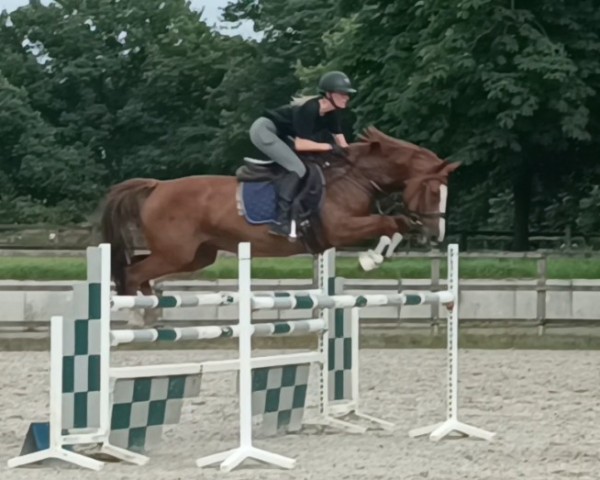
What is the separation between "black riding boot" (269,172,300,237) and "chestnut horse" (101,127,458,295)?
0.12 metres

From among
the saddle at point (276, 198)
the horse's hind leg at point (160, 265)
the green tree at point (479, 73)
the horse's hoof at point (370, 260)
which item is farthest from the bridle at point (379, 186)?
the green tree at point (479, 73)

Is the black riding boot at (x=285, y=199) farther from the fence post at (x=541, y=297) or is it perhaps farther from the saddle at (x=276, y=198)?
the fence post at (x=541, y=297)

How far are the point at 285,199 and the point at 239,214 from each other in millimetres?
508

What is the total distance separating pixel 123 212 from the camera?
9.67 metres

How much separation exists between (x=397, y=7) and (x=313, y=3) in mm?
16713

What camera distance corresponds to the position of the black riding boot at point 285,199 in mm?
8758

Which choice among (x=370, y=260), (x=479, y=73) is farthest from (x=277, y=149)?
(x=479, y=73)

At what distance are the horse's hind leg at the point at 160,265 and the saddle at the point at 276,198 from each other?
601 millimetres

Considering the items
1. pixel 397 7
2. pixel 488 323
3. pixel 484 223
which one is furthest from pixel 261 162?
pixel 484 223

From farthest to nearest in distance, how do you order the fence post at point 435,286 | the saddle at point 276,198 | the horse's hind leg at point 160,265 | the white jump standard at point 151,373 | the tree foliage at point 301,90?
the tree foliage at point 301,90
the fence post at point 435,286
the horse's hind leg at point 160,265
the saddle at point 276,198
the white jump standard at point 151,373

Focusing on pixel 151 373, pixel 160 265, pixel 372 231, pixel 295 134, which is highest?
pixel 295 134

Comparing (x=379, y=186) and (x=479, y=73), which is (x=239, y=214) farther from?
(x=479, y=73)

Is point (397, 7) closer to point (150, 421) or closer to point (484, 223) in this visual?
point (484, 223)

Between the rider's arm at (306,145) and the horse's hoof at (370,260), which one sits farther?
the rider's arm at (306,145)
